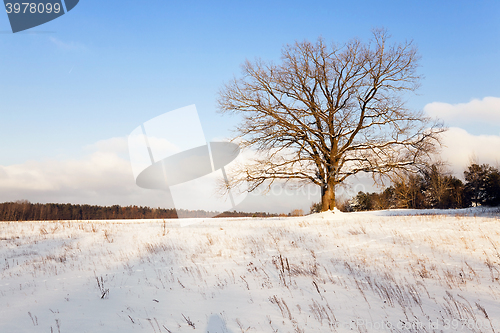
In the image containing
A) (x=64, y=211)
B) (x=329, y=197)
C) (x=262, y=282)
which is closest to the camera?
(x=262, y=282)

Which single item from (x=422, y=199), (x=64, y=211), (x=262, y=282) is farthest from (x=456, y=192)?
(x=64, y=211)

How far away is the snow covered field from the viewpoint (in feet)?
12.5

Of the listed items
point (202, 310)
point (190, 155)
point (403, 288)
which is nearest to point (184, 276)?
point (202, 310)

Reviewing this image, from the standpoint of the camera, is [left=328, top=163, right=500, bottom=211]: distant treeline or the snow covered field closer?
the snow covered field

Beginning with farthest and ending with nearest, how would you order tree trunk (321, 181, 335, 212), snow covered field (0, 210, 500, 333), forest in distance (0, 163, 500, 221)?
1. forest in distance (0, 163, 500, 221)
2. tree trunk (321, 181, 335, 212)
3. snow covered field (0, 210, 500, 333)

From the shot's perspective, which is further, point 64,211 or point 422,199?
point 64,211

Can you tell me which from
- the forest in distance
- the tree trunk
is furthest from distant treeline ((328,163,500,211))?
the tree trunk

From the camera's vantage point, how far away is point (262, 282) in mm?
5602

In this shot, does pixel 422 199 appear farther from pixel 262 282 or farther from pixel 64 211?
pixel 64 211

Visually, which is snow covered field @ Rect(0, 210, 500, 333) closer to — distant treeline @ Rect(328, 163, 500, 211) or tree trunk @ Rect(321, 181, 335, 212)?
tree trunk @ Rect(321, 181, 335, 212)

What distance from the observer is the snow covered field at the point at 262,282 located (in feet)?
12.5

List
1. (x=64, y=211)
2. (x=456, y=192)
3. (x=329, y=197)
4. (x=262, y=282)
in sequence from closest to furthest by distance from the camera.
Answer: (x=262, y=282) → (x=329, y=197) → (x=456, y=192) → (x=64, y=211)

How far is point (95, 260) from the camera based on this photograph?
26.0ft

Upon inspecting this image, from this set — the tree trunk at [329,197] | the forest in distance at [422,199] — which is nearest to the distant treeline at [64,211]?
the forest in distance at [422,199]
